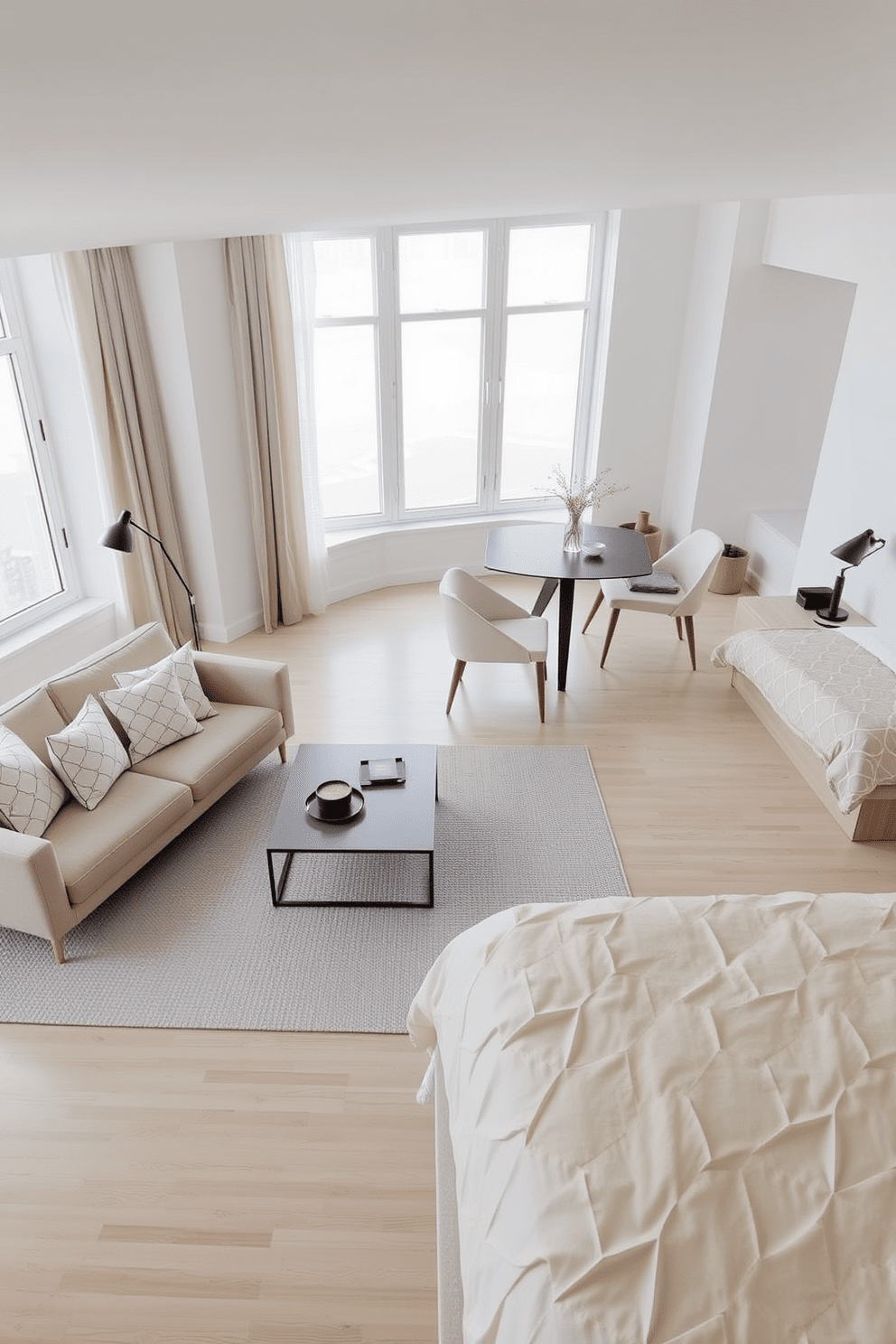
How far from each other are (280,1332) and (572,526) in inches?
157

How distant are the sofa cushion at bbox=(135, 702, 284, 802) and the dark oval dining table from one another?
5.27ft

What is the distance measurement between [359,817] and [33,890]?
124 centimetres

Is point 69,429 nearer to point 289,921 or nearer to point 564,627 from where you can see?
point 564,627

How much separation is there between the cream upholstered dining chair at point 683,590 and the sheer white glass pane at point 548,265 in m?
2.14

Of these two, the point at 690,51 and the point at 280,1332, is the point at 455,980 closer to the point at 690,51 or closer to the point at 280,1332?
the point at 280,1332

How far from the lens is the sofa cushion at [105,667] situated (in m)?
3.81

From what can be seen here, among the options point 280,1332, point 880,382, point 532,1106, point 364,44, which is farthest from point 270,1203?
point 880,382

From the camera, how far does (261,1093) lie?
109 inches

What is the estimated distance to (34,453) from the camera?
4.84 m

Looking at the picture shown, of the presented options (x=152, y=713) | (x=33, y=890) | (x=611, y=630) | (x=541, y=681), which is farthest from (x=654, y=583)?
(x=33, y=890)

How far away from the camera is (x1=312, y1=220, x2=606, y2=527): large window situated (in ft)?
19.2

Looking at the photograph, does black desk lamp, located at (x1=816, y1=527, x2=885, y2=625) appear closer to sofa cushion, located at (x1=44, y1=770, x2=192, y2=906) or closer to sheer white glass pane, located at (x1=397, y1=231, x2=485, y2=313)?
sheer white glass pane, located at (x1=397, y1=231, x2=485, y2=313)

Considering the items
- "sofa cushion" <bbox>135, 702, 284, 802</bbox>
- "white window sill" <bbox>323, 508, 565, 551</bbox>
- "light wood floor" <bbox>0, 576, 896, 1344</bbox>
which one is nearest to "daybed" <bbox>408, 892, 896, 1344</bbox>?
"light wood floor" <bbox>0, 576, 896, 1344</bbox>

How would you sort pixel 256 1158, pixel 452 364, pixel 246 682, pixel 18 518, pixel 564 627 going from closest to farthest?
→ 1. pixel 256 1158
2. pixel 246 682
3. pixel 18 518
4. pixel 564 627
5. pixel 452 364
